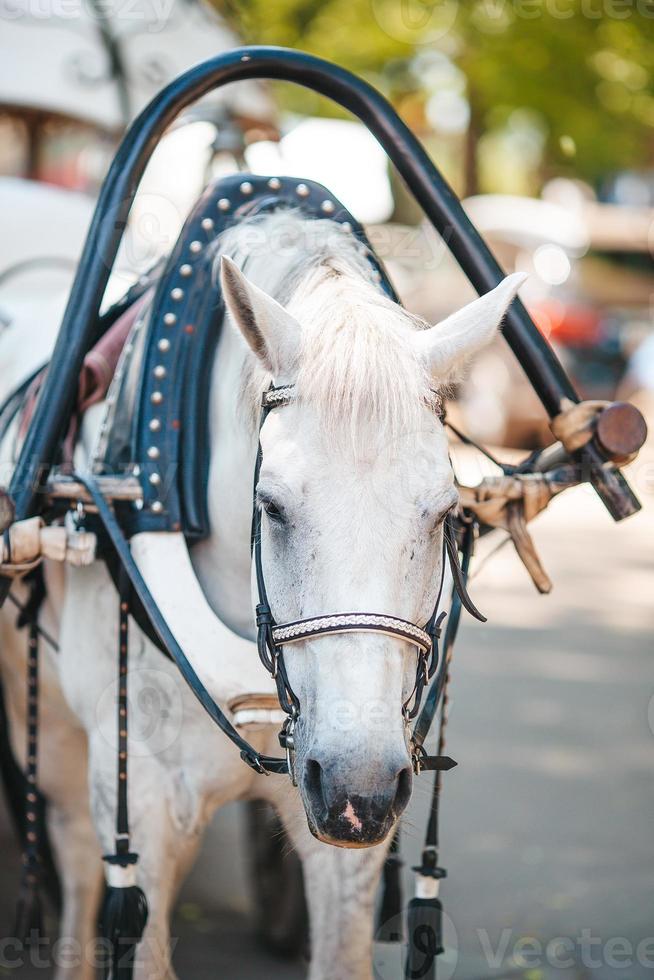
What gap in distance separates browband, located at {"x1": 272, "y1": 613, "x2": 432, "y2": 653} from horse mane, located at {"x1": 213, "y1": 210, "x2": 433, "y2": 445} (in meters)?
0.27

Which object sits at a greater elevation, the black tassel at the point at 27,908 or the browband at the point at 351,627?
the browband at the point at 351,627

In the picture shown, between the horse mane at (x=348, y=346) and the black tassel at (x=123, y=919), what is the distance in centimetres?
100

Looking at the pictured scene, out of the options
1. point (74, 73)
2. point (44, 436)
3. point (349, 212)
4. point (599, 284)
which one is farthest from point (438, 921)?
point (599, 284)

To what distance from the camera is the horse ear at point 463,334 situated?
6.24ft

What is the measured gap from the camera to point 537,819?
4.53 meters

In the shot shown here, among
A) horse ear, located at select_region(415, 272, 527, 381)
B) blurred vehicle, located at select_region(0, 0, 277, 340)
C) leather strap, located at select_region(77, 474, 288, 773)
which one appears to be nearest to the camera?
horse ear, located at select_region(415, 272, 527, 381)

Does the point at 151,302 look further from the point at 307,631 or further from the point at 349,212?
the point at 307,631

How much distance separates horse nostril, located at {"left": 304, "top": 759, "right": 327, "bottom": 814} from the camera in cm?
170
